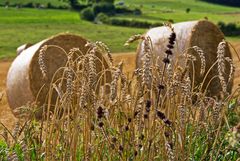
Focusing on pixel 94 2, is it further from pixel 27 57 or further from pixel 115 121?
pixel 115 121

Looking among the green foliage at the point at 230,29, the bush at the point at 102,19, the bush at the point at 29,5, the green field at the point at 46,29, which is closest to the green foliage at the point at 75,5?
the green field at the point at 46,29

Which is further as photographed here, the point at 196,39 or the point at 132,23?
the point at 132,23

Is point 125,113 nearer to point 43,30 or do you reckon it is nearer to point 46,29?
point 43,30

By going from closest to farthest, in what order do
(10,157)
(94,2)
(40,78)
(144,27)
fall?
1. (10,157)
2. (40,78)
3. (144,27)
4. (94,2)

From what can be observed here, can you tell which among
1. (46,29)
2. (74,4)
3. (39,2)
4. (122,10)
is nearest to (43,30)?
(46,29)

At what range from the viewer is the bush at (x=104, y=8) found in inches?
2454

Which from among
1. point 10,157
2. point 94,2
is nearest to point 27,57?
point 10,157

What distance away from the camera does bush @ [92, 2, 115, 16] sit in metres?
62.3

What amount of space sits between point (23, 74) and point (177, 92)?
33.4 ft

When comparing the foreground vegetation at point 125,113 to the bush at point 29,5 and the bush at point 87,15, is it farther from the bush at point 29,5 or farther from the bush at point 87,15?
the bush at point 29,5

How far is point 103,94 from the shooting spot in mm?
5062

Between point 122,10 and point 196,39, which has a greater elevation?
point 196,39

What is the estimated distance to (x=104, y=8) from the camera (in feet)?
207

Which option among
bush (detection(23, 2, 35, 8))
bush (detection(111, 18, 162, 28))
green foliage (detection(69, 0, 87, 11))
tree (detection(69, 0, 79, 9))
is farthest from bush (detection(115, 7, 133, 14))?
bush (detection(111, 18, 162, 28))
